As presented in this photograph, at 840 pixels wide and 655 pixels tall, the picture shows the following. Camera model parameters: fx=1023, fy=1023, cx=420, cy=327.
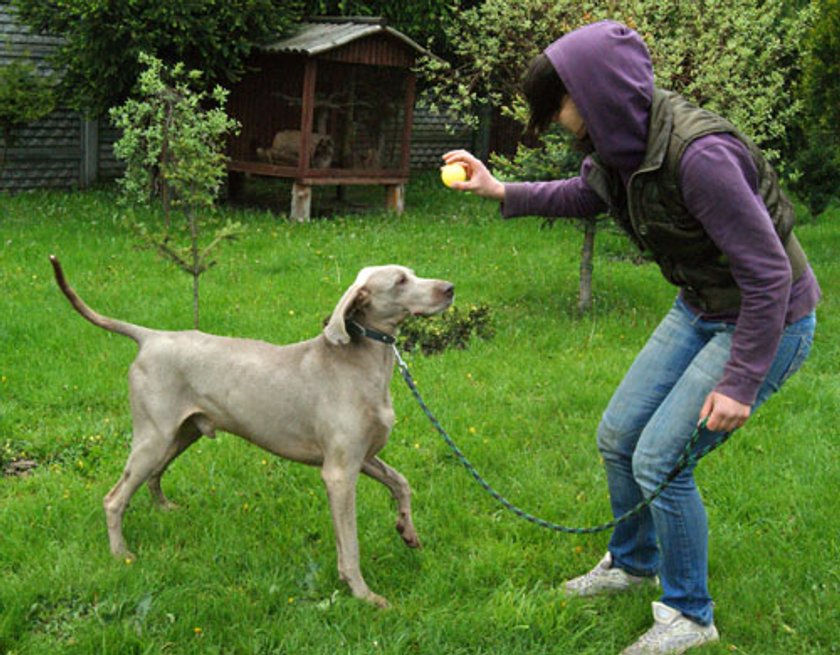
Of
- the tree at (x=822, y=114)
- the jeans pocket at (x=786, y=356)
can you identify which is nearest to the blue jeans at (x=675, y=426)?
the jeans pocket at (x=786, y=356)

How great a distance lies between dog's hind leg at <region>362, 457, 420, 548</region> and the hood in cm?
195

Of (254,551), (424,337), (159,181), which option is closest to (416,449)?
(254,551)

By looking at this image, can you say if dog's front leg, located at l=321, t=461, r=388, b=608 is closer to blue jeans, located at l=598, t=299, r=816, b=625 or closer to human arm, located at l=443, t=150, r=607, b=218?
blue jeans, located at l=598, t=299, r=816, b=625

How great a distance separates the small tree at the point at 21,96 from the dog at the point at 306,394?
12.0 metres

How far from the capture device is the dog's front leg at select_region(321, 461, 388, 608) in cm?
443

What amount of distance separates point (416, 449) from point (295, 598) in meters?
1.81

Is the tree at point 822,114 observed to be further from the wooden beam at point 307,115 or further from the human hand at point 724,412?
the human hand at point 724,412

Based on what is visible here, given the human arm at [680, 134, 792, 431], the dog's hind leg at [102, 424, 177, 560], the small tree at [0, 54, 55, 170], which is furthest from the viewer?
the small tree at [0, 54, 55, 170]

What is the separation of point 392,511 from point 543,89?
2527 millimetres

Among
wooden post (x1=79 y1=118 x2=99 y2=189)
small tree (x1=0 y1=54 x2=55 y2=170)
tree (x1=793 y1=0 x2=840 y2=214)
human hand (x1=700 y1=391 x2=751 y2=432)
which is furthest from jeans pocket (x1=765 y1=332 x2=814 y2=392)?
wooden post (x1=79 y1=118 x2=99 y2=189)

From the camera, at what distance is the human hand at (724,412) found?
3.44 m

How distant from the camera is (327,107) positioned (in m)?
15.7

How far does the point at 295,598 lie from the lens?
444 centimetres

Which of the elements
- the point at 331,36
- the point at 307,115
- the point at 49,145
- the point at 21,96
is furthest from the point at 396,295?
the point at 49,145
